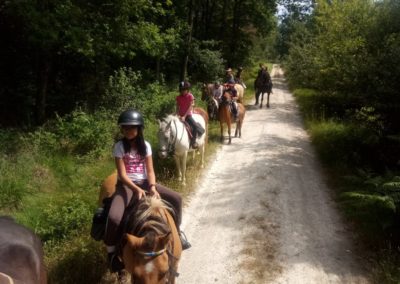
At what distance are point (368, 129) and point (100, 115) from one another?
7443mm

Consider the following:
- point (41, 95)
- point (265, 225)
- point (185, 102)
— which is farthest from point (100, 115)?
point (265, 225)

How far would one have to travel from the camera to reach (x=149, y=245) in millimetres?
3170

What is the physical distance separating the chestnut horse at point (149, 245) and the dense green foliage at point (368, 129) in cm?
335

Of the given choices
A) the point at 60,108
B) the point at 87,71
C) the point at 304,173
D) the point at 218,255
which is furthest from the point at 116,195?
the point at 87,71

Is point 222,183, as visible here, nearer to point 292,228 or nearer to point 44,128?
point 292,228

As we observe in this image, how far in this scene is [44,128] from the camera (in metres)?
9.82

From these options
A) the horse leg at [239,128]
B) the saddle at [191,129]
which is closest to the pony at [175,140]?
the saddle at [191,129]

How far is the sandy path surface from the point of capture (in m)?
5.25

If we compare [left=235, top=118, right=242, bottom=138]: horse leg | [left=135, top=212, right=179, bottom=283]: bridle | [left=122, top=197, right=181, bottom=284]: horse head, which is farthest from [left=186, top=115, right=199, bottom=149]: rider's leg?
[left=135, top=212, right=179, bottom=283]: bridle

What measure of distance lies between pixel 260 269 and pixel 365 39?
28.2ft

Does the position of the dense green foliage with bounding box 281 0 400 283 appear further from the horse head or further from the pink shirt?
the pink shirt

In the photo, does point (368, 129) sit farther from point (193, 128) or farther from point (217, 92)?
point (217, 92)

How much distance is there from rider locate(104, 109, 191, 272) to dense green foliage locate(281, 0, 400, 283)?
334 cm

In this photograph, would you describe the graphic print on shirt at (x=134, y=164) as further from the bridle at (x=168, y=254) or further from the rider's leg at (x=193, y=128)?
the rider's leg at (x=193, y=128)
